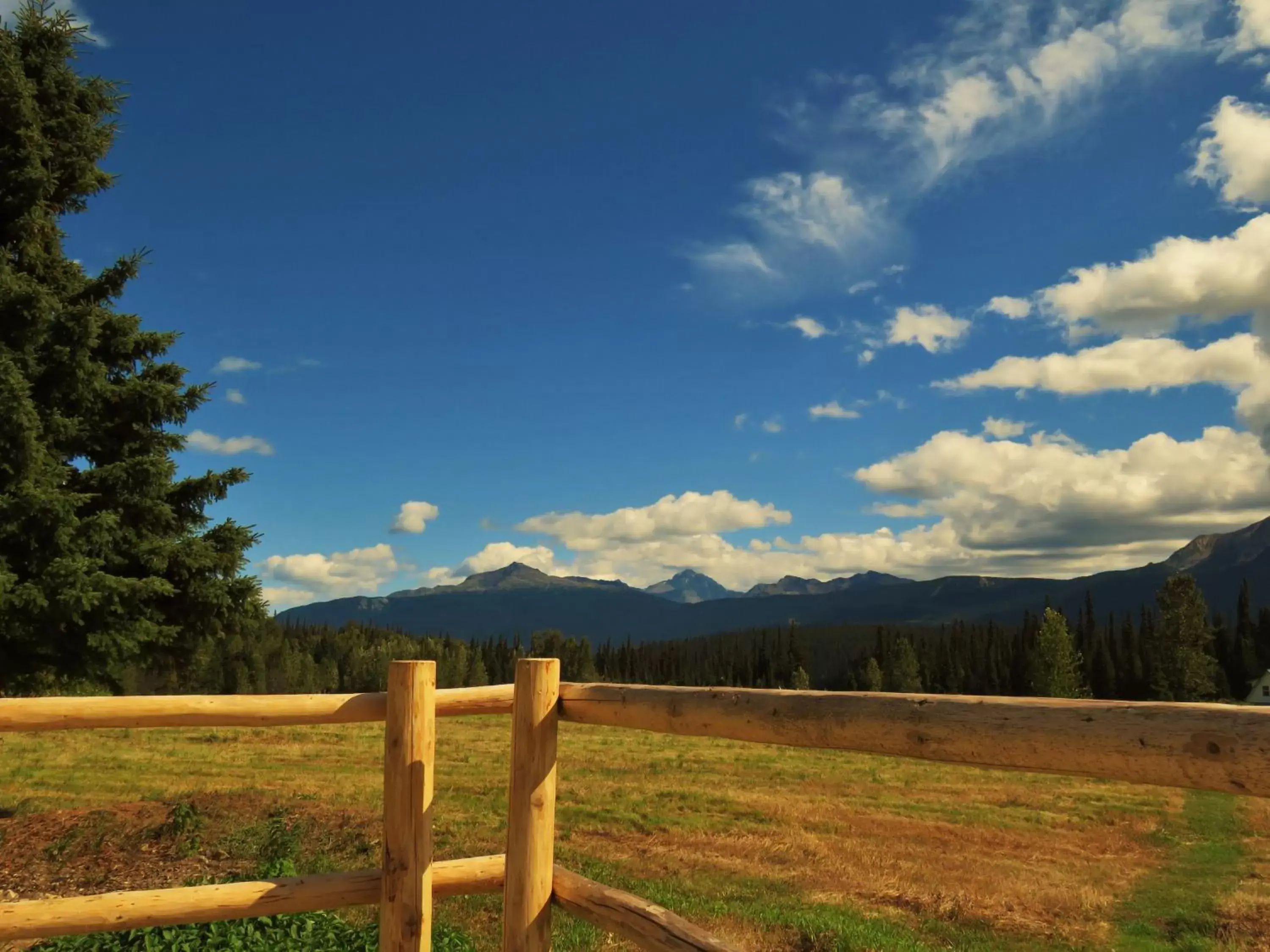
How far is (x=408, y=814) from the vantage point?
4.32 meters

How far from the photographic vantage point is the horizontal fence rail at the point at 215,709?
4.28 metres

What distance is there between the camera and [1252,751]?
231 centimetres

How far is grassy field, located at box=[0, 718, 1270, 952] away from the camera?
30.4 ft

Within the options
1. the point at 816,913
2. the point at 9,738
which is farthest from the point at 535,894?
the point at 9,738

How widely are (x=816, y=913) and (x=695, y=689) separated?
6421 millimetres

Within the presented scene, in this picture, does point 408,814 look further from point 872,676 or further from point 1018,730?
point 872,676

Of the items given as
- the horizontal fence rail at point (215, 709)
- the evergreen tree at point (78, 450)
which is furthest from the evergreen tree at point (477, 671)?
the horizontal fence rail at point (215, 709)

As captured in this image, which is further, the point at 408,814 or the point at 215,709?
the point at 215,709

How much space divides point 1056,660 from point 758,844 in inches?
2410

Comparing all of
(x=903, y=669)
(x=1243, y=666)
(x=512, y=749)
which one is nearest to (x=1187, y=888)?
(x=512, y=749)

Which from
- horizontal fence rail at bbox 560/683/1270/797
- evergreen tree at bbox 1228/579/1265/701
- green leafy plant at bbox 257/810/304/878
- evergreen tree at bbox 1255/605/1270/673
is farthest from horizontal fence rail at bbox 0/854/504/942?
evergreen tree at bbox 1255/605/1270/673

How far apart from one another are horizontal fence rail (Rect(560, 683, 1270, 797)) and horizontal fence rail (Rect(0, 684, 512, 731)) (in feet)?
3.38

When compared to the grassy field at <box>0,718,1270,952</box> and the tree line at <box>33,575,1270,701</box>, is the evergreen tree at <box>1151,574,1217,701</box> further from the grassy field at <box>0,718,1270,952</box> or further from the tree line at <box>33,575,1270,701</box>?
the grassy field at <box>0,718,1270,952</box>

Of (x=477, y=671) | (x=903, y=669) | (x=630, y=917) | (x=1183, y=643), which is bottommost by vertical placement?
(x=477, y=671)
